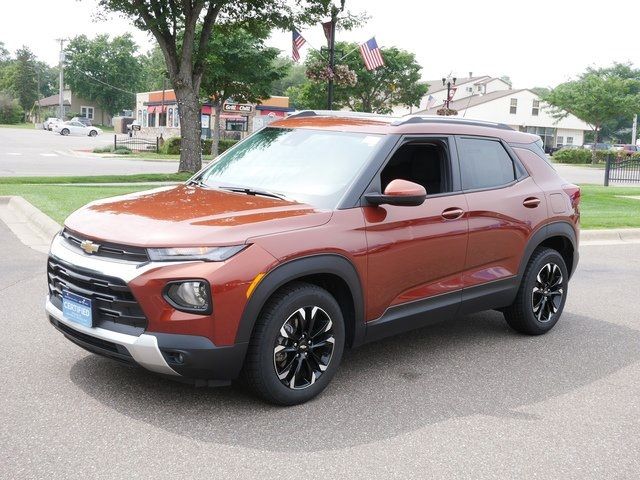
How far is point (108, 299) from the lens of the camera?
3.89 meters

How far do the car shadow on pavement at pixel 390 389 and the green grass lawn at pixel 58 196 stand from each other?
20.7 feet

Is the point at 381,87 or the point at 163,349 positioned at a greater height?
the point at 381,87

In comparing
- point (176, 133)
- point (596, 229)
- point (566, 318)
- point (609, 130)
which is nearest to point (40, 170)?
point (596, 229)

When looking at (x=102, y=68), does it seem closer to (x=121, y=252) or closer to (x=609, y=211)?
(x=609, y=211)

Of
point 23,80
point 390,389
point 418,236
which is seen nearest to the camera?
point 390,389

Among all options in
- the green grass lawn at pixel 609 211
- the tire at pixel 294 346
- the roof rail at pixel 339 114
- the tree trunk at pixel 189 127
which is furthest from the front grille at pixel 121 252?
the tree trunk at pixel 189 127

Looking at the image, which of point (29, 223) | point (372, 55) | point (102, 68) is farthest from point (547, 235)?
point (102, 68)

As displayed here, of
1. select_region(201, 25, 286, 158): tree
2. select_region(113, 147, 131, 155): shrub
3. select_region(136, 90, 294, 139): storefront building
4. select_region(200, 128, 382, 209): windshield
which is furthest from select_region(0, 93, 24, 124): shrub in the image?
select_region(200, 128, 382, 209): windshield

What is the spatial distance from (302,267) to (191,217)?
708 mm

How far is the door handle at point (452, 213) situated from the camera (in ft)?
16.6

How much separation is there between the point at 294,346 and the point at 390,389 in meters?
0.85

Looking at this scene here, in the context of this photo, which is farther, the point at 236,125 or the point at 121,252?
the point at 236,125

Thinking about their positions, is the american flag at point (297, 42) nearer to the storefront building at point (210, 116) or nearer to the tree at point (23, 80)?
the storefront building at point (210, 116)

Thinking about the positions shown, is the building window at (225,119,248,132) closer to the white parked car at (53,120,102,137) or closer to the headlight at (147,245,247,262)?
the white parked car at (53,120,102,137)
